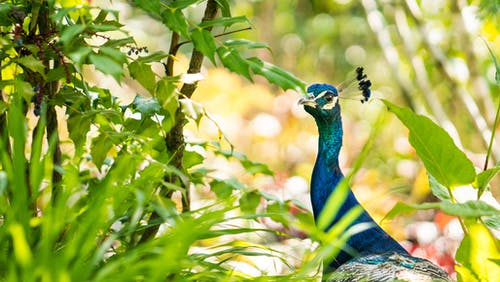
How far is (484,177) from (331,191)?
1.97 ft

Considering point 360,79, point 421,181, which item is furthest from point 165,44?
point 360,79

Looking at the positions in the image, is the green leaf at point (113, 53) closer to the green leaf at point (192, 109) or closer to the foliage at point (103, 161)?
the foliage at point (103, 161)

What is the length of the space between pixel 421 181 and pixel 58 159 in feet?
9.36

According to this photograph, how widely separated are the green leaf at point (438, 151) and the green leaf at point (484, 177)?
0.05ft

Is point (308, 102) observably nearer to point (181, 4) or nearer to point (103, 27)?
point (181, 4)

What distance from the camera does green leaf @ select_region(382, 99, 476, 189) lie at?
1.46 m

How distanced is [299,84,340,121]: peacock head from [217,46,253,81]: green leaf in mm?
582

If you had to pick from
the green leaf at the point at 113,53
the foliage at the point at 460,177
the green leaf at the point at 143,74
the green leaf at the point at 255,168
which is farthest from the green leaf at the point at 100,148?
the foliage at the point at 460,177

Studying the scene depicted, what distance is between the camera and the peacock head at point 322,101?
202 centimetres

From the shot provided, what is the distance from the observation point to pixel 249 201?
186 centimetres

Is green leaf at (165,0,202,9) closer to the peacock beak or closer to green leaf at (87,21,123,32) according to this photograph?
green leaf at (87,21,123,32)

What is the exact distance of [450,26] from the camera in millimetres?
4074

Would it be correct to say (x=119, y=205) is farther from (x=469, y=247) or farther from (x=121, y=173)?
(x=469, y=247)

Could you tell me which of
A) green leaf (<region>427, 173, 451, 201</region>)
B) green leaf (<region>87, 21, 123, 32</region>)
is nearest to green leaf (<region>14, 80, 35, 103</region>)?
green leaf (<region>87, 21, 123, 32</region>)
